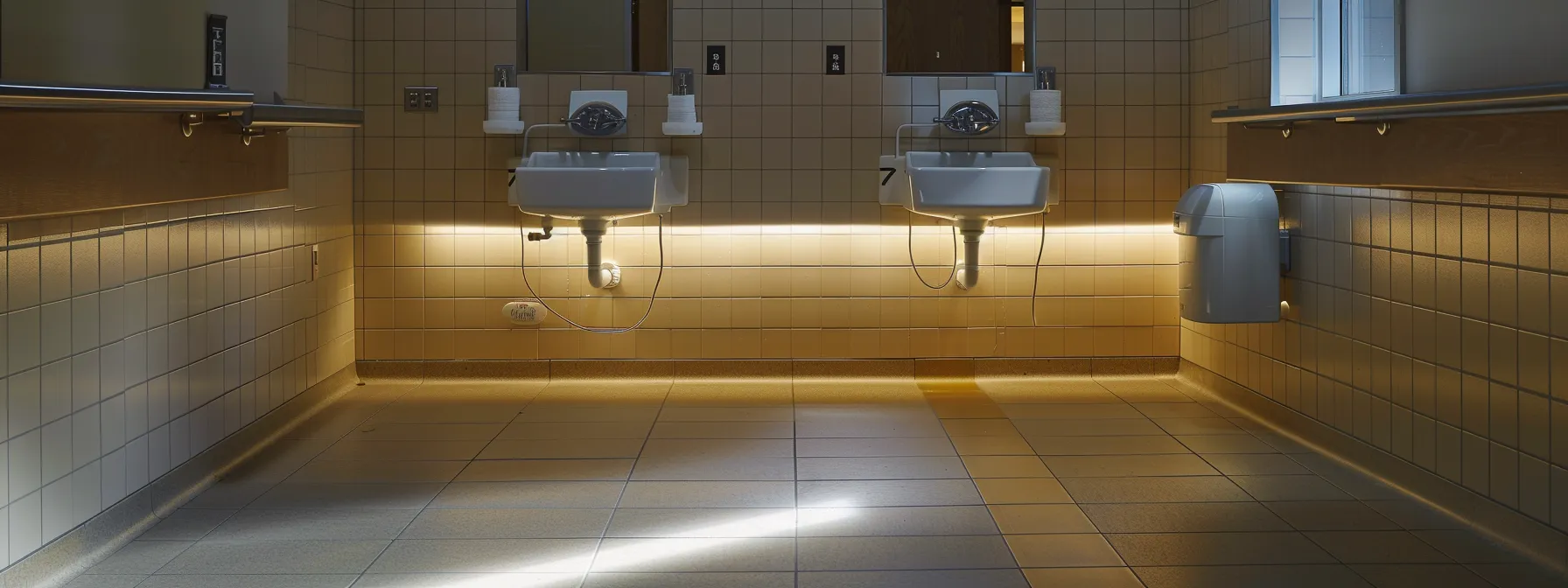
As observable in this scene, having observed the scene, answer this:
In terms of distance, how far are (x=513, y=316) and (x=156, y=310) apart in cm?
206

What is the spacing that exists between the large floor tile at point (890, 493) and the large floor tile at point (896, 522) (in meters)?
0.05

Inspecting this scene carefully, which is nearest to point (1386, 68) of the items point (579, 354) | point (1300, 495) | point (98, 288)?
point (1300, 495)

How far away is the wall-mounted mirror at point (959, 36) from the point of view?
5379 millimetres

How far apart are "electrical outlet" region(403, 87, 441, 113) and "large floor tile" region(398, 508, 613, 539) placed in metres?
2.32

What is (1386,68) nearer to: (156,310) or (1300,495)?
(1300,495)

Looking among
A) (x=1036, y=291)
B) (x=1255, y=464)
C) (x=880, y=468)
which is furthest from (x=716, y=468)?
(x=1036, y=291)

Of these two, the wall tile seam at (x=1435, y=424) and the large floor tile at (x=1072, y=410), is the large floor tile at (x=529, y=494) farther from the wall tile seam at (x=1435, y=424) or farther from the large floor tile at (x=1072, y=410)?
the wall tile seam at (x=1435, y=424)

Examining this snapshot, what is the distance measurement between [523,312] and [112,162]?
265 centimetres

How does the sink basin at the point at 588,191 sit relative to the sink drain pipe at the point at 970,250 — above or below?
above

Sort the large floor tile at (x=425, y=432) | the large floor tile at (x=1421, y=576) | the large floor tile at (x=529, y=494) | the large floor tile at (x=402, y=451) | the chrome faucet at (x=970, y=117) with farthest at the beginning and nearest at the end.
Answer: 1. the chrome faucet at (x=970, y=117)
2. the large floor tile at (x=425, y=432)
3. the large floor tile at (x=402, y=451)
4. the large floor tile at (x=529, y=494)
5. the large floor tile at (x=1421, y=576)

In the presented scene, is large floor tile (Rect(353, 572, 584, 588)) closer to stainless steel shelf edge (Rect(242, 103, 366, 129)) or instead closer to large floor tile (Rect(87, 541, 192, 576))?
large floor tile (Rect(87, 541, 192, 576))

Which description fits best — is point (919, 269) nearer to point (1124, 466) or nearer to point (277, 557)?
point (1124, 466)

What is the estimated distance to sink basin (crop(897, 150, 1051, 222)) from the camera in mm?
4793

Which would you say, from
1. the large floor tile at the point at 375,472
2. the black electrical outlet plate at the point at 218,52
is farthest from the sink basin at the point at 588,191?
the black electrical outlet plate at the point at 218,52
